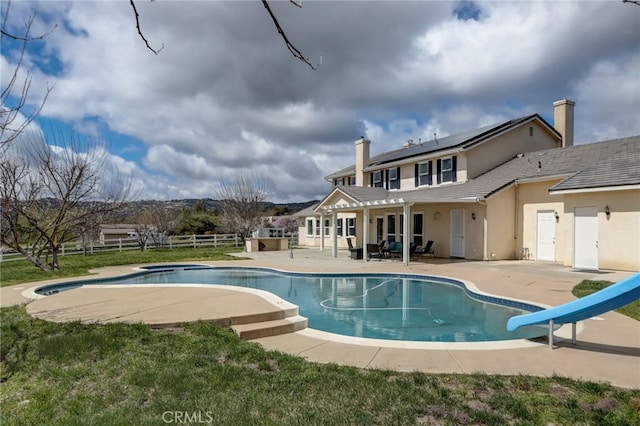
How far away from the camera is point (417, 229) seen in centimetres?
2233

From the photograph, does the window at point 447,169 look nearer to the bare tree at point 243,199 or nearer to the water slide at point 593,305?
the water slide at point 593,305

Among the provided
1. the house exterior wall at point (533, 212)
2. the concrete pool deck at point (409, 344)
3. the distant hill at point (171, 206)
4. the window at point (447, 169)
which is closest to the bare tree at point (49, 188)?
the distant hill at point (171, 206)

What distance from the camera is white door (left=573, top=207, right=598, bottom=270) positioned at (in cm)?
1446

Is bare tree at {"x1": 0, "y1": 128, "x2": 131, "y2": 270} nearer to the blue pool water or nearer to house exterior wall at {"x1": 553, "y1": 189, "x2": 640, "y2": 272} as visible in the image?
the blue pool water

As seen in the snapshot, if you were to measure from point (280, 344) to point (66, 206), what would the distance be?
14.8 metres

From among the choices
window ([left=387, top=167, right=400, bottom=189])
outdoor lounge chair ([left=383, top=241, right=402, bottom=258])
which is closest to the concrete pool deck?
outdoor lounge chair ([left=383, top=241, right=402, bottom=258])

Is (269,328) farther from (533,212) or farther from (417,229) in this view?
(417,229)

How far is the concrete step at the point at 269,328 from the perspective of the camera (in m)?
6.45

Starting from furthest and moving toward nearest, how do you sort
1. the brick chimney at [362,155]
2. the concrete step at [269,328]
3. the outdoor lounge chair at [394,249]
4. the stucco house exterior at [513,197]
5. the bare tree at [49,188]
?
the brick chimney at [362,155]
the outdoor lounge chair at [394,249]
the bare tree at [49,188]
the stucco house exterior at [513,197]
the concrete step at [269,328]

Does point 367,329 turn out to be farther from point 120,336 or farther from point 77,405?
point 77,405

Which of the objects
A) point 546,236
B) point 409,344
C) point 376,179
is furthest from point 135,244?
point 409,344

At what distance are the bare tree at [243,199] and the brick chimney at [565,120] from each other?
25.5 m

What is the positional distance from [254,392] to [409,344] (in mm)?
2896

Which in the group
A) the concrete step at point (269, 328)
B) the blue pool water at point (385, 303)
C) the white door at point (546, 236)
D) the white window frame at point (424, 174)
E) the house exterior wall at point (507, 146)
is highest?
the house exterior wall at point (507, 146)
